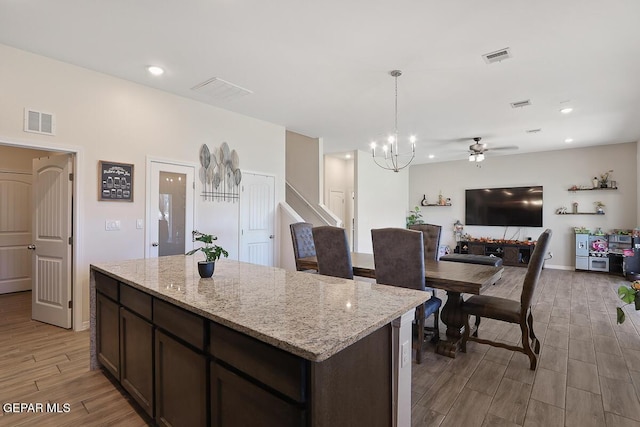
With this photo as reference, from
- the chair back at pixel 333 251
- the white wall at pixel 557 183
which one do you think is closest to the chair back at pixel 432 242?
the chair back at pixel 333 251

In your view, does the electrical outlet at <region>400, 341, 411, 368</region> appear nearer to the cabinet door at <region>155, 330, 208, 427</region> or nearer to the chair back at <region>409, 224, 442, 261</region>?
the cabinet door at <region>155, 330, 208, 427</region>

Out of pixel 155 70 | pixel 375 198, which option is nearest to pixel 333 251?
pixel 155 70

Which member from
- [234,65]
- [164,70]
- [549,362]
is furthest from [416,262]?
[164,70]

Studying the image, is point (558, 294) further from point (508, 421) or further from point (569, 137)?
point (508, 421)

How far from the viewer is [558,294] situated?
5.09m

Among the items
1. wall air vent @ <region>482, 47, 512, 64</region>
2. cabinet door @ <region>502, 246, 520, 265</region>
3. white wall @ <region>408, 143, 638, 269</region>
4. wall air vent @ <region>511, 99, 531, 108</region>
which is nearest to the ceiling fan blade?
white wall @ <region>408, 143, 638, 269</region>

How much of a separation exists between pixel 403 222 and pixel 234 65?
7.12 meters

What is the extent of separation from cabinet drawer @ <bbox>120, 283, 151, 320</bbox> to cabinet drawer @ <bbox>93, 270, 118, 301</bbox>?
0.12m

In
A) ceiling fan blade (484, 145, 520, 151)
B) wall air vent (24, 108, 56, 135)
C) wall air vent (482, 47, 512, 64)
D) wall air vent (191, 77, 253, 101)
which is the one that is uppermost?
wall air vent (191, 77, 253, 101)

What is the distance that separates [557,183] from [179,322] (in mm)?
8744

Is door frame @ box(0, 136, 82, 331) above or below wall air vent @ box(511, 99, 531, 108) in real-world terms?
below

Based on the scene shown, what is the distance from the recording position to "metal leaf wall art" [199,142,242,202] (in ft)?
15.0

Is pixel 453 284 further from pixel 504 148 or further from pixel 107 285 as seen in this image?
pixel 504 148

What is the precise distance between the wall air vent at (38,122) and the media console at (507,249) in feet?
27.6
